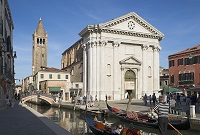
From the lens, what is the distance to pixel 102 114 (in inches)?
821

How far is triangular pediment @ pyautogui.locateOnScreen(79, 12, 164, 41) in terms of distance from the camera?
3888 cm

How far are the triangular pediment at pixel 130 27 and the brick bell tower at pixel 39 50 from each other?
39879 millimetres

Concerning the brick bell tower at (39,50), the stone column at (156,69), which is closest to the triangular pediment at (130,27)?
the stone column at (156,69)

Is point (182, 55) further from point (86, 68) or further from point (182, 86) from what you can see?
point (86, 68)

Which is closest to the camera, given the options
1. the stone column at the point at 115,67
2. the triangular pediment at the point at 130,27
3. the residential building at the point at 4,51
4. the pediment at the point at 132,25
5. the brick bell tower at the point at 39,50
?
the residential building at the point at 4,51

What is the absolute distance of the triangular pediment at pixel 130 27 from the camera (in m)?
38.9

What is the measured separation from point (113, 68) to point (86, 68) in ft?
14.7

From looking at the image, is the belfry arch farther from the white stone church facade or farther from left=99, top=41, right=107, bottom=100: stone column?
left=99, top=41, right=107, bottom=100: stone column

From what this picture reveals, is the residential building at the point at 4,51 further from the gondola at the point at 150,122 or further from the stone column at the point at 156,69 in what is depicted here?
the stone column at the point at 156,69

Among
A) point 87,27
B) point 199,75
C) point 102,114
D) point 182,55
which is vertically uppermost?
point 87,27

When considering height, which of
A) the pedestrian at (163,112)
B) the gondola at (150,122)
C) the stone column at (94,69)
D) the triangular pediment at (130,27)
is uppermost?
the triangular pediment at (130,27)

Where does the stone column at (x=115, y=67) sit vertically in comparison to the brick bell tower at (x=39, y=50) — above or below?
below

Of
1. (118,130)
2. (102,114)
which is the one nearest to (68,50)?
(102,114)

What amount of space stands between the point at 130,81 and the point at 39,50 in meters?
45.9
